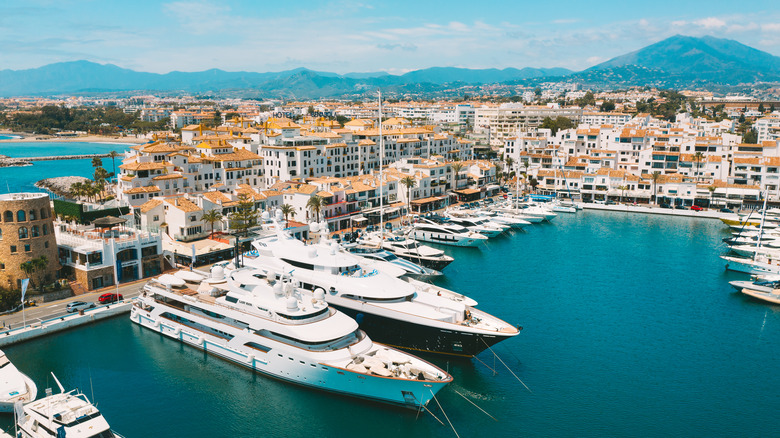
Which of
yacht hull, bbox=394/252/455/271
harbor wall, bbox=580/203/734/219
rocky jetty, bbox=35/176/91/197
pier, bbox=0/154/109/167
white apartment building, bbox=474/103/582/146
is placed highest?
white apartment building, bbox=474/103/582/146

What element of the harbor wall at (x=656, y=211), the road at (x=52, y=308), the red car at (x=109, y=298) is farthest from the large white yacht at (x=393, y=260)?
the harbor wall at (x=656, y=211)

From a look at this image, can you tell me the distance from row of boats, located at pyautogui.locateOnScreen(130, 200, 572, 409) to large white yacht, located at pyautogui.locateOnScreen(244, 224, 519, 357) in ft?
0.19

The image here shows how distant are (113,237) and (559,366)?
30.1 m

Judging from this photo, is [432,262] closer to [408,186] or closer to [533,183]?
[408,186]

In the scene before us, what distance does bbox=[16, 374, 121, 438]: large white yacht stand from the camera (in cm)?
1928

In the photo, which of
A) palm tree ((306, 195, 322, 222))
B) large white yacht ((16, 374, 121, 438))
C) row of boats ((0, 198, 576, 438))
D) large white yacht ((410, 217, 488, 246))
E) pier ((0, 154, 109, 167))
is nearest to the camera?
large white yacht ((16, 374, 121, 438))

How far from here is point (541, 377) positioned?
2708cm

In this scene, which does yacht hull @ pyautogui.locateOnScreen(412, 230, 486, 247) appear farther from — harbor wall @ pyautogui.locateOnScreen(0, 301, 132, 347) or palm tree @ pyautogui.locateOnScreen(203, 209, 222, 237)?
harbor wall @ pyautogui.locateOnScreen(0, 301, 132, 347)

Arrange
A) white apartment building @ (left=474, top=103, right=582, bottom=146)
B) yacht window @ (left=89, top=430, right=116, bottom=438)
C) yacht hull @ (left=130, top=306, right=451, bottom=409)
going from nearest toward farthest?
yacht window @ (left=89, top=430, right=116, bottom=438)
yacht hull @ (left=130, top=306, right=451, bottom=409)
white apartment building @ (left=474, top=103, right=582, bottom=146)

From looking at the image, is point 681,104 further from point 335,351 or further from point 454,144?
point 335,351

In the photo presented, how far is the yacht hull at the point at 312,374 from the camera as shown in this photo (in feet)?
77.8

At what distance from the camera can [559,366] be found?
28297 mm

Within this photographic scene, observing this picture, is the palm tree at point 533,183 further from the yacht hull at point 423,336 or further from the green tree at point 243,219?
the yacht hull at point 423,336

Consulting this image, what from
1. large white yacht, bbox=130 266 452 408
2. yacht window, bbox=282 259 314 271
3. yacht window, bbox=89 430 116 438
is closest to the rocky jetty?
large white yacht, bbox=130 266 452 408
